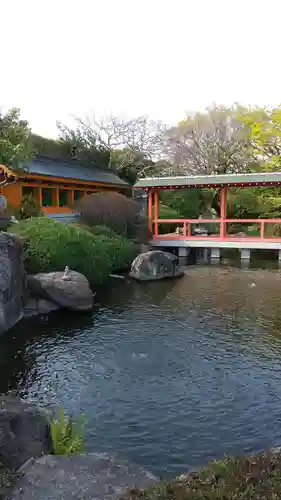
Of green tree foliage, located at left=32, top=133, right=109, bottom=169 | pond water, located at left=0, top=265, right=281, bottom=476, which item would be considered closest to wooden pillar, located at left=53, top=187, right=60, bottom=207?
green tree foliage, located at left=32, top=133, right=109, bottom=169

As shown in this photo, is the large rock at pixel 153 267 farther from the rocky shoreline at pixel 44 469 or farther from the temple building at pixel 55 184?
the rocky shoreline at pixel 44 469

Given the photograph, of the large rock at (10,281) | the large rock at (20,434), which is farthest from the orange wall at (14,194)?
the large rock at (20,434)

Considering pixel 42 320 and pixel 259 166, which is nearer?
pixel 42 320

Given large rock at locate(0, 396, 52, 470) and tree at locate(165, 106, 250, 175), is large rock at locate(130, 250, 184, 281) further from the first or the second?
tree at locate(165, 106, 250, 175)

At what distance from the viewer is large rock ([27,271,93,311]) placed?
11.9 metres

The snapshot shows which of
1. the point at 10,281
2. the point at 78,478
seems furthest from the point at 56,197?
the point at 78,478

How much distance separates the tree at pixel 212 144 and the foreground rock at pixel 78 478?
2749 cm

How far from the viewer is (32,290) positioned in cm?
1219

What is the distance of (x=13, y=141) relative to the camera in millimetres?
16328

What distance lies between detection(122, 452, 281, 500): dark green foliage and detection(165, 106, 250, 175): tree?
28.0m

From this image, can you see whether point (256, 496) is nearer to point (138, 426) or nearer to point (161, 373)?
point (138, 426)

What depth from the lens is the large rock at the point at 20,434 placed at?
4266 millimetres

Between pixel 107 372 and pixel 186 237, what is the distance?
14936 mm

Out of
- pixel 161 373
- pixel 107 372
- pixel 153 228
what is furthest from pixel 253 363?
pixel 153 228
